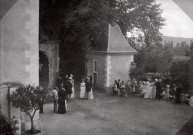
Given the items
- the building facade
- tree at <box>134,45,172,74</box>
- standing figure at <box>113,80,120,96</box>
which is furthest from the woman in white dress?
tree at <box>134,45,172,74</box>

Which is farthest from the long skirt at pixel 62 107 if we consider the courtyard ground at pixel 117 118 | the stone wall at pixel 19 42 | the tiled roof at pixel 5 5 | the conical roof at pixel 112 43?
the conical roof at pixel 112 43

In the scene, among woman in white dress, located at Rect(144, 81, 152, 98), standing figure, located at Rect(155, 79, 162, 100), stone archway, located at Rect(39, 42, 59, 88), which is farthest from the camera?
stone archway, located at Rect(39, 42, 59, 88)

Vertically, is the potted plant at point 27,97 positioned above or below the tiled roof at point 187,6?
below

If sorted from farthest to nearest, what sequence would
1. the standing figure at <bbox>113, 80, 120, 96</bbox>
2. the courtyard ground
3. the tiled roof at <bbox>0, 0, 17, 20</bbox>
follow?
the standing figure at <bbox>113, 80, 120, 96</bbox> < the courtyard ground < the tiled roof at <bbox>0, 0, 17, 20</bbox>

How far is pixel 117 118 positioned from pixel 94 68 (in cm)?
901

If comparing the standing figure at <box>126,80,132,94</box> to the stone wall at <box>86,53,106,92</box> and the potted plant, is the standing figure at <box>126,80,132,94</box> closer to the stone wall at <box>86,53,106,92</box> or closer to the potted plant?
the stone wall at <box>86,53,106,92</box>

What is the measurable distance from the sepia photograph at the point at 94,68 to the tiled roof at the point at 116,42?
85 millimetres

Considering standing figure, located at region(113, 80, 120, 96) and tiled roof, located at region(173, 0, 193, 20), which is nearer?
tiled roof, located at region(173, 0, 193, 20)

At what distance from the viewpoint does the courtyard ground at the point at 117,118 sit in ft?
34.2

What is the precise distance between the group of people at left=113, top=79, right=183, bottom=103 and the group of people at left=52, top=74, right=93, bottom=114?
241 cm

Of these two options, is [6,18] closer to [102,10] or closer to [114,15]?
[102,10]

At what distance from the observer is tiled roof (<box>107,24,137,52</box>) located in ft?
62.3

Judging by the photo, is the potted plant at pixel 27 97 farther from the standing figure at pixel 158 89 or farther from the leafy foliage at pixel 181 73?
the leafy foliage at pixel 181 73

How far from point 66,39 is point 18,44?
36.7 ft
